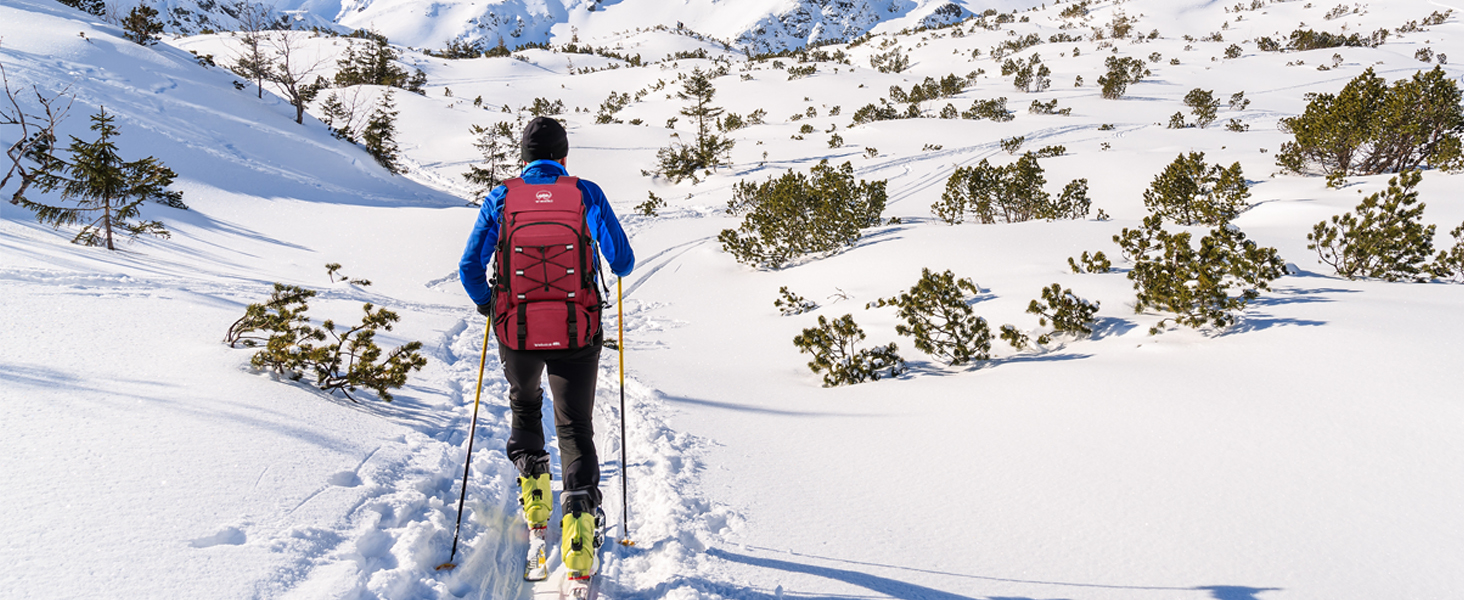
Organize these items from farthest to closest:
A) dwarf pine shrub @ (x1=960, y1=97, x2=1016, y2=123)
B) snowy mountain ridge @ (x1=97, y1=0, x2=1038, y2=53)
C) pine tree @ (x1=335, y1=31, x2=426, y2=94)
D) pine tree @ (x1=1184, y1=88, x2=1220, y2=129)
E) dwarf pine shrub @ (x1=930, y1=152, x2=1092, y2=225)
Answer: snowy mountain ridge @ (x1=97, y1=0, x2=1038, y2=53), pine tree @ (x1=335, y1=31, x2=426, y2=94), dwarf pine shrub @ (x1=960, y1=97, x2=1016, y2=123), pine tree @ (x1=1184, y1=88, x2=1220, y2=129), dwarf pine shrub @ (x1=930, y1=152, x2=1092, y2=225)

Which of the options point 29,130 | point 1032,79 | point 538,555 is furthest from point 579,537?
point 1032,79

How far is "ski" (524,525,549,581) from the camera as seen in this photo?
8.66 feet

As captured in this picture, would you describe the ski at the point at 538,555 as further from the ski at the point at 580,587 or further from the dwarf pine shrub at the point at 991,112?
the dwarf pine shrub at the point at 991,112

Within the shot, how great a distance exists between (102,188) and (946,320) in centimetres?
937

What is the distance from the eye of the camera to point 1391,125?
11.0 meters

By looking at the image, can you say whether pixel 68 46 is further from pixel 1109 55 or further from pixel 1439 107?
pixel 1109 55

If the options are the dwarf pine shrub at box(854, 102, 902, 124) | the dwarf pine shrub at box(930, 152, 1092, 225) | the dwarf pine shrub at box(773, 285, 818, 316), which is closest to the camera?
the dwarf pine shrub at box(773, 285, 818, 316)

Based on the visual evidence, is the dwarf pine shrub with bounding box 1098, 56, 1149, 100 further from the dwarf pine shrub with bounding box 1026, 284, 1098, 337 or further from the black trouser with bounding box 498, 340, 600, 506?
the black trouser with bounding box 498, 340, 600, 506

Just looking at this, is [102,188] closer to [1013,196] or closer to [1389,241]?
[1389,241]

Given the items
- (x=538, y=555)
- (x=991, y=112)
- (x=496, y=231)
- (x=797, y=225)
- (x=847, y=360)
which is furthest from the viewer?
(x=991, y=112)

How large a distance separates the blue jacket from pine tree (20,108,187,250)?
22.6ft

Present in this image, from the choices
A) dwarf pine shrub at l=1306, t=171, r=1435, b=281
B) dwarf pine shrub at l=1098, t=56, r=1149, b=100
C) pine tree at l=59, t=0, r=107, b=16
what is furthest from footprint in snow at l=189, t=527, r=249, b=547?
dwarf pine shrub at l=1098, t=56, r=1149, b=100

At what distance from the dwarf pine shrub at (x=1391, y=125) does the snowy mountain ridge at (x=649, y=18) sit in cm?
11735

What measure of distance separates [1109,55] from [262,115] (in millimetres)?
44895
